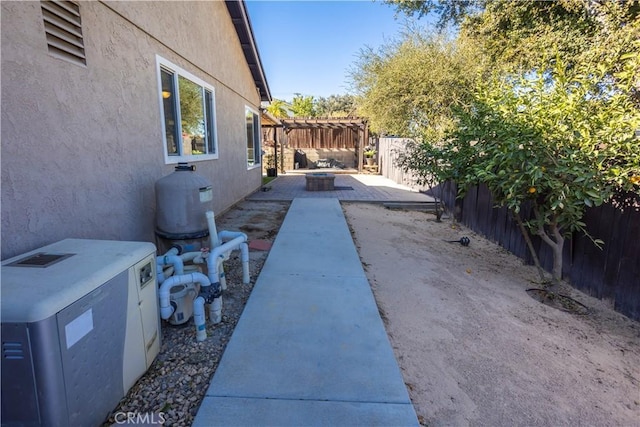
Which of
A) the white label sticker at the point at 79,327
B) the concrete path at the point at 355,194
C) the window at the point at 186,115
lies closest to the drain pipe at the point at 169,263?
the white label sticker at the point at 79,327

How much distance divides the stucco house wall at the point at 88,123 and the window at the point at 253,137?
489 cm

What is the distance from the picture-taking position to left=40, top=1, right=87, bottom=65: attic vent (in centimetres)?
249

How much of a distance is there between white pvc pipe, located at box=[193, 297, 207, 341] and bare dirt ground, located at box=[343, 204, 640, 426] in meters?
1.62

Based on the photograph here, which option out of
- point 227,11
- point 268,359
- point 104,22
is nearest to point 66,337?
point 268,359

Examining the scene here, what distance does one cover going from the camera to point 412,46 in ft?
42.0

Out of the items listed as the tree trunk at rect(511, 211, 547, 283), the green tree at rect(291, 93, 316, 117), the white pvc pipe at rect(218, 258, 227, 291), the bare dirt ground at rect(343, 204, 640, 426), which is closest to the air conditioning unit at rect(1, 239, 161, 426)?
the white pvc pipe at rect(218, 258, 227, 291)

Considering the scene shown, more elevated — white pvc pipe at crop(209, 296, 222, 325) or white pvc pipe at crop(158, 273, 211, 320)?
white pvc pipe at crop(158, 273, 211, 320)

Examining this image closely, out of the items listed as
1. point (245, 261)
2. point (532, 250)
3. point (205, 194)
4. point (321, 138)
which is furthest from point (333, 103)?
point (245, 261)

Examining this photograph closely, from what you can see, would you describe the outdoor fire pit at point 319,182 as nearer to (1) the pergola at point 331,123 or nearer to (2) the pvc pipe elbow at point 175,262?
(1) the pergola at point 331,123

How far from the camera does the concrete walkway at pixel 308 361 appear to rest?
1892 millimetres

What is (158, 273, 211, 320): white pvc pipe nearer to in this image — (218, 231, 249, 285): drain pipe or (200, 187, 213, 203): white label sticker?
(218, 231, 249, 285): drain pipe

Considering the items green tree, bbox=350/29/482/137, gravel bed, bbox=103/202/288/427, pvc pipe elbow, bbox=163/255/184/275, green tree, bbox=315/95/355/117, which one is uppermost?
green tree, bbox=315/95/355/117

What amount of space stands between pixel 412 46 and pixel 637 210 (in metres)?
11.7

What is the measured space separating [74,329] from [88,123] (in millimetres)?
2148
